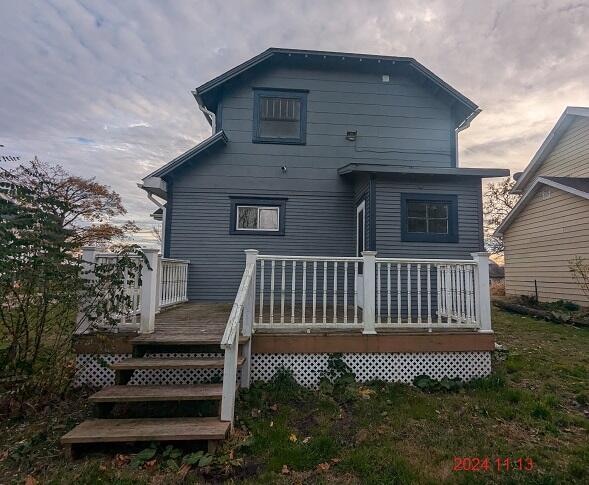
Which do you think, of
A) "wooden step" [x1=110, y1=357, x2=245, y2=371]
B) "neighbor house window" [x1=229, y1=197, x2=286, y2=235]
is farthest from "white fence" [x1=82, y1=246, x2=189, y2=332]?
"neighbor house window" [x1=229, y1=197, x2=286, y2=235]

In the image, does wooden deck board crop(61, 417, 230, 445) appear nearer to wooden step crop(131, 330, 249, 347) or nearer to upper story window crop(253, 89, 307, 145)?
wooden step crop(131, 330, 249, 347)

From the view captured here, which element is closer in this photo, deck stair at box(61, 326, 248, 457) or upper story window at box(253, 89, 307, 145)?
deck stair at box(61, 326, 248, 457)

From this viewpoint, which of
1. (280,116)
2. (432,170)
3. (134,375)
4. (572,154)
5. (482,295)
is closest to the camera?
(134,375)

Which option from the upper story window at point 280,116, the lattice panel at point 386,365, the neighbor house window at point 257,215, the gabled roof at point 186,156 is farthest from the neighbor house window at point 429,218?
the gabled roof at point 186,156

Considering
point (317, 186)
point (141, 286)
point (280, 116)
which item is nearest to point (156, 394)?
point (141, 286)

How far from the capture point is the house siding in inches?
280

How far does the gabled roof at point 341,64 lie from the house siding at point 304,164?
0.70 ft

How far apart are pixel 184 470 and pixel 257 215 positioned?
5433 mm

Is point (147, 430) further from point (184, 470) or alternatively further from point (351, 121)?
point (351, 121)

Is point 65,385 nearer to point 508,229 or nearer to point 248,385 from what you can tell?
point 248,385

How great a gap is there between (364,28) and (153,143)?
497 inches

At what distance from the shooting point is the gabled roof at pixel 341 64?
7.22 metres

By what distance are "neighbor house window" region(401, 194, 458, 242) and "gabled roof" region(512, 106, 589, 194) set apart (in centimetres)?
849

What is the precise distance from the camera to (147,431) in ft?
8.66
